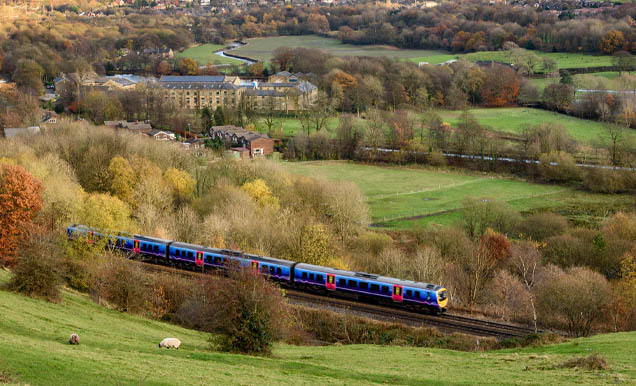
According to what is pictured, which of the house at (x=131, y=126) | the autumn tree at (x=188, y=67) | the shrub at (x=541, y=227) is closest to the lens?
the shrub at (x=541, y=227)

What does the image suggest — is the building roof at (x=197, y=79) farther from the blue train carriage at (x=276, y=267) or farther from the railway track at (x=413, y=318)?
the railway track at (x=413, y=318)

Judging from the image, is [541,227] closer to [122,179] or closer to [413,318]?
[413,318]

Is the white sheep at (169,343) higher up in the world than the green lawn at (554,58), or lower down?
higher up

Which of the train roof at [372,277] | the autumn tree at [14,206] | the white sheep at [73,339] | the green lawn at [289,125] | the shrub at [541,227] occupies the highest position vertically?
the white sheep at [73,339]

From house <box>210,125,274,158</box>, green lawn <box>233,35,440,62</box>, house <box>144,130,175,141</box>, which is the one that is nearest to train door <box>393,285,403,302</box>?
house <box>210,125,274,158</box>

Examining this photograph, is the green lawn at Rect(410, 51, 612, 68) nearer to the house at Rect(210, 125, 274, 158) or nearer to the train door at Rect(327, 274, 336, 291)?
the house at Rect(210, 125, 274, 158)

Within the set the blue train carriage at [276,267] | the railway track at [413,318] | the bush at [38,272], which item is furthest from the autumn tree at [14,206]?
the railway track at [413,318]
